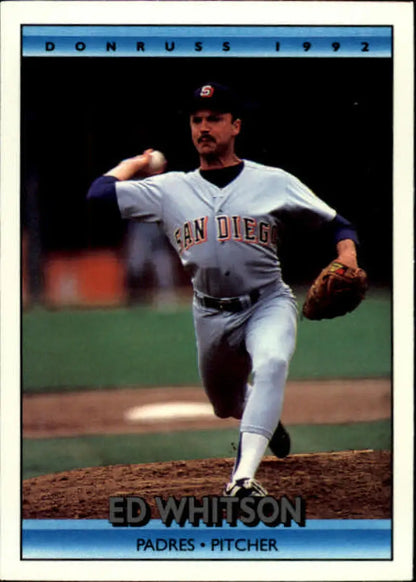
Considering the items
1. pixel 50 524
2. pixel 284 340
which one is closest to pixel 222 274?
pixel 284 340

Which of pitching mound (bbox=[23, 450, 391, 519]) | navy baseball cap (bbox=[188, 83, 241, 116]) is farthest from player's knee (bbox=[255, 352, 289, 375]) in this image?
navy baseball cap (bbox=[188, 83, 241, 116])

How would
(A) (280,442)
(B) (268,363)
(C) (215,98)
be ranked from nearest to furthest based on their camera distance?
(B) (268,363)
(C) (215,98)
(A) (280,442)

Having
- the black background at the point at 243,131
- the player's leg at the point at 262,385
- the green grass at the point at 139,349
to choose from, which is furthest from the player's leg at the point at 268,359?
the black background at the point at 243,131

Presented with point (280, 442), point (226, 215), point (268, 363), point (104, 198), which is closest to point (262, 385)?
point (268, 363)

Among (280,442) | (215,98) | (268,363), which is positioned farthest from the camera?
(280,442)

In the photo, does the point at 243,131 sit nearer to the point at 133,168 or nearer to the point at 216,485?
the point at 133,168

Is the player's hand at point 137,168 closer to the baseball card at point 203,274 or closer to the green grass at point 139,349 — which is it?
the baseball card at point 203,274

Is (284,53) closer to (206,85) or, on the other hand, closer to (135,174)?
(206,85)
